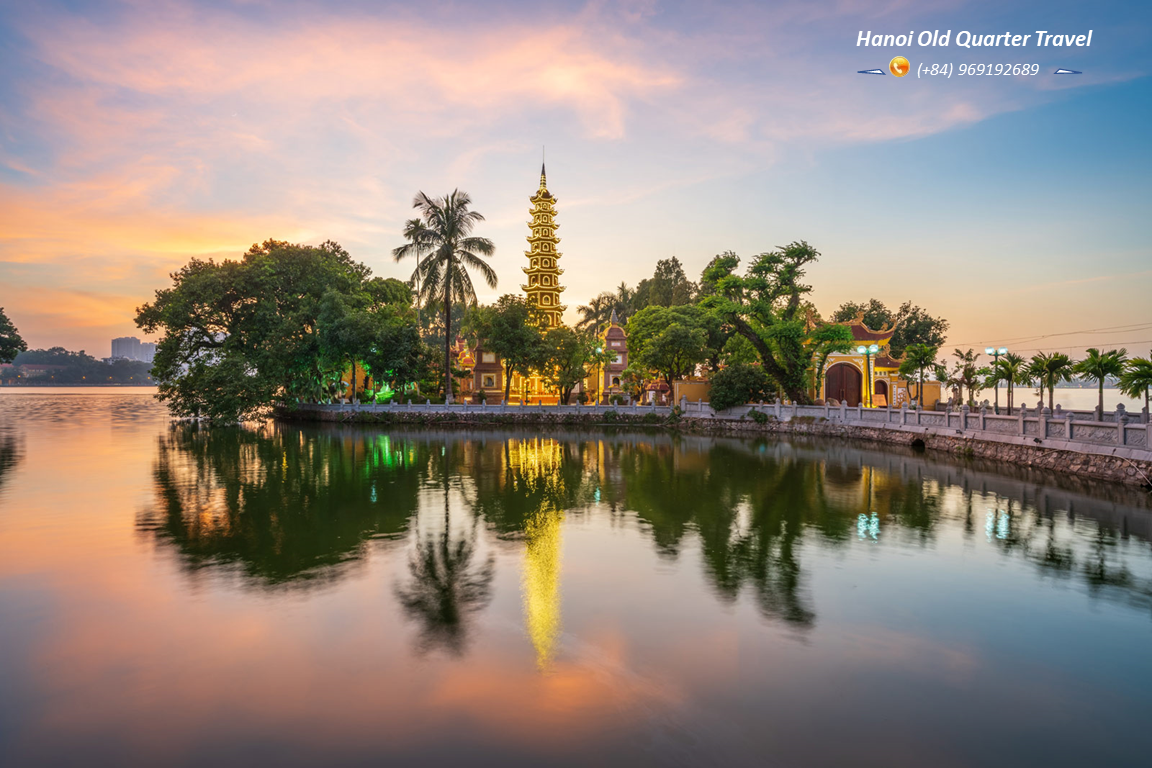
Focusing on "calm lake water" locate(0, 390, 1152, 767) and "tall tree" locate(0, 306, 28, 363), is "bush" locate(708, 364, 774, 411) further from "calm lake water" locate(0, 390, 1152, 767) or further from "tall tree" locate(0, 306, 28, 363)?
"tall tree" locate(0, 306, 28, 363)

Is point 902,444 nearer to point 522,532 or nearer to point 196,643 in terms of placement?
point 522,532

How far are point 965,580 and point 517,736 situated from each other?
8234 mm

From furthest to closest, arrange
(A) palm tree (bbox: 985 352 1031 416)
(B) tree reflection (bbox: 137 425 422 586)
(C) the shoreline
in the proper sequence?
(A) palm tree (bbox: 985 352 1031 416)
(C) the shoreline
(B) tree reflection (bbox: 137 425 422 586)

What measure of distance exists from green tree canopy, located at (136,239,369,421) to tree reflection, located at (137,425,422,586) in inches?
490

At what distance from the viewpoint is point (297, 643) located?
7.51m

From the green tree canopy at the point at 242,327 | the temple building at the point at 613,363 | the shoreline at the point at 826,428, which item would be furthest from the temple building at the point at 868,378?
the green tree canopy at the point at 242,327

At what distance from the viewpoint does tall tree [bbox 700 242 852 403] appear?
4016 centimetres

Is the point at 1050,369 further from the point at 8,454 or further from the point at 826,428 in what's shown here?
the point at 8,454

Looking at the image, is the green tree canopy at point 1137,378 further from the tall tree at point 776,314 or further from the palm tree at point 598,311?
the palm tree at point 598,311

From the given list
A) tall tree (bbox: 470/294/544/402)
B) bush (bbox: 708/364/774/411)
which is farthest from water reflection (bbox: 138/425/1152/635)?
tall tree (bbox: 470/294/544/402)

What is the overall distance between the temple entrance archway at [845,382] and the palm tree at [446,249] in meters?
24.2

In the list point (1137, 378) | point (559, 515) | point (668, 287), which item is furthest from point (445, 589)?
point (668, 287)

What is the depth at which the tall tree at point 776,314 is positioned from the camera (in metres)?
40.2

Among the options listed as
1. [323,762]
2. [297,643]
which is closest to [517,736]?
[323,762]
